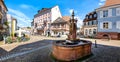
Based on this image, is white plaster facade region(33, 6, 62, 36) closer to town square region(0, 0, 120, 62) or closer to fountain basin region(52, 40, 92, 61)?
town square region(0, 0, 120, 62)

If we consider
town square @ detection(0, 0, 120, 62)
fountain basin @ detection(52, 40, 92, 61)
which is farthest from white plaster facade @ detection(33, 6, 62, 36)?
fountain basin @ detection(52, 40, 92, 61)

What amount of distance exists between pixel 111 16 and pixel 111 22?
4.67 feet

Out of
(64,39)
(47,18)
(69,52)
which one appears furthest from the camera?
(47,18)

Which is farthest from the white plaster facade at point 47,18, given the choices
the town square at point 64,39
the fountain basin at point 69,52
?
the fountain basin at point 69,52

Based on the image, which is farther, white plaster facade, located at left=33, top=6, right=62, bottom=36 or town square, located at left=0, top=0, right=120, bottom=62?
white plaster facade, located at left=33, top=6, right=62, bottom=36

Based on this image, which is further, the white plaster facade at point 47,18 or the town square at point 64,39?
the white plaster facade at point 47,18

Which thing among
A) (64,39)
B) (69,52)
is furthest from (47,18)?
(69,52)

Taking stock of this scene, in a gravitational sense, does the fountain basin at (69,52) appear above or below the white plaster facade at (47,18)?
below

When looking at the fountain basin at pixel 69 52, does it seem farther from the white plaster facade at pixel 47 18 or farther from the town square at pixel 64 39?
the white plaster facade at pixel 47 18

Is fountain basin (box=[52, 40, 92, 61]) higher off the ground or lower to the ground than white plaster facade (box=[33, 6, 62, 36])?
lower

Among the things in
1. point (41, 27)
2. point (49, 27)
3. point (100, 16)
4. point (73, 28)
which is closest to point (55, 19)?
point (49, 27)

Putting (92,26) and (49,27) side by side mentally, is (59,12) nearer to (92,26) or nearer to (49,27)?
(49,27)

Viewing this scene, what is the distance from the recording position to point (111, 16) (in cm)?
Result: 2414

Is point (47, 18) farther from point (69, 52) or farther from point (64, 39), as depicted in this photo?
point (69, 52)
